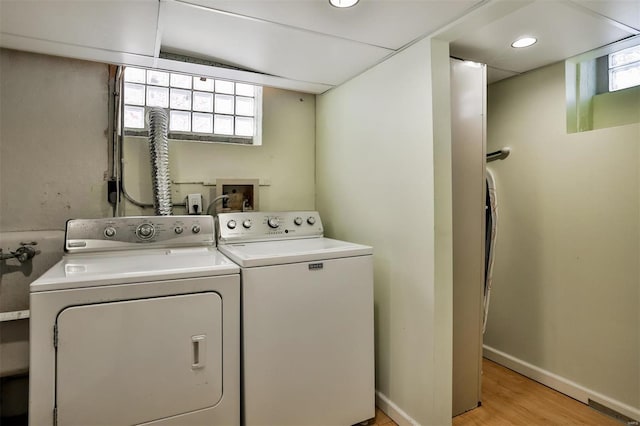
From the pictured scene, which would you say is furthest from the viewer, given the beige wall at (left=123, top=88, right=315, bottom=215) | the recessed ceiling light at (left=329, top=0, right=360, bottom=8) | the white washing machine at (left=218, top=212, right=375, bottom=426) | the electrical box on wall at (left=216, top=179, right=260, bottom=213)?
the electrical box on wall at (left=216, top=179, right=260, bottom=213)

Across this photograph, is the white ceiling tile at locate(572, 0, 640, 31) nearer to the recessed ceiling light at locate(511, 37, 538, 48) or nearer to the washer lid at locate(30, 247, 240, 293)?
the recessed ceiling light at locate(511, 37, 538, 48)

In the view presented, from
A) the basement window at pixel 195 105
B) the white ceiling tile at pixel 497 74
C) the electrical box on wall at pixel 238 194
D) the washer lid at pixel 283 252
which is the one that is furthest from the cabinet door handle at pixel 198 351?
the white ceiling tile at pixel 497 74

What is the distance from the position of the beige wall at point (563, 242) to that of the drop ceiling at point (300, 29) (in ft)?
1.42

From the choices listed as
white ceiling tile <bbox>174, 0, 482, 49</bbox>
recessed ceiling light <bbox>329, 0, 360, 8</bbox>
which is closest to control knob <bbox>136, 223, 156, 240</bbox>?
white ceiling tile <bbox>174, 0, 482, 49</bbox>

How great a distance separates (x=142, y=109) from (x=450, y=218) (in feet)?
6.66

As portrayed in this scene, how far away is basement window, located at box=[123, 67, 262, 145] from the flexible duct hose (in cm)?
18

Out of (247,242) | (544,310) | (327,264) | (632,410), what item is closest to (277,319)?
(327,264)

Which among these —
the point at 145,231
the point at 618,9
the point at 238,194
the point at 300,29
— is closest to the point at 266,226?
the point at 238,194

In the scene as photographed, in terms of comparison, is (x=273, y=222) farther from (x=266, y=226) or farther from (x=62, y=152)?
(x=62, y=152)

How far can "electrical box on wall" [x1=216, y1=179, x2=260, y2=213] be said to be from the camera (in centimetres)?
237

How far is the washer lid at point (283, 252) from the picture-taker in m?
1.55

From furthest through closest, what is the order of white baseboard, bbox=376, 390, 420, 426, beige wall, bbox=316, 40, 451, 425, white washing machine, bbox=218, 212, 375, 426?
white baseboard, bbox=376, 390, 420, 426 < beige wall, bbox=316, 40, 451, 425 < white washing machine, bbox=218, 212, 375, 426

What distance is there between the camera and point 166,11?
1.45m

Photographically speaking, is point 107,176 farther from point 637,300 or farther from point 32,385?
point 637,300
